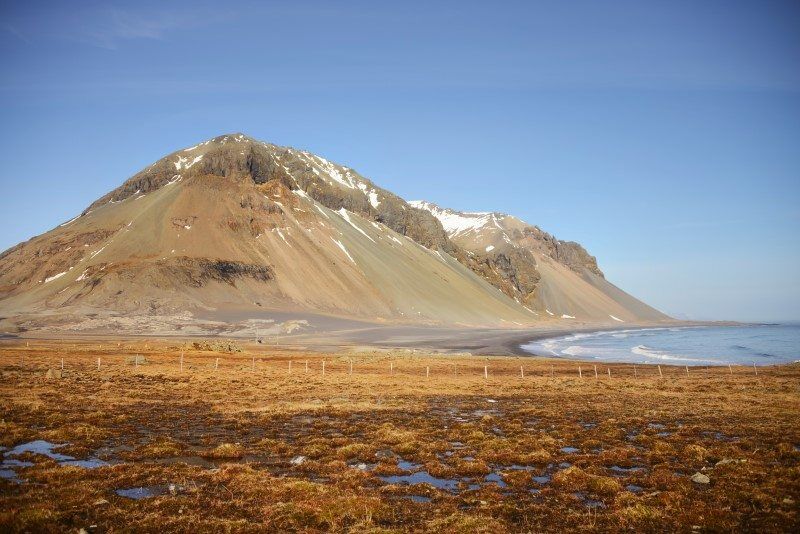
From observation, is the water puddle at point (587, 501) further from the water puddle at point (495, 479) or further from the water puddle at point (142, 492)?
the water puddle at point (142, 492)

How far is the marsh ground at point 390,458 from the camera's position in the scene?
42.0 ft

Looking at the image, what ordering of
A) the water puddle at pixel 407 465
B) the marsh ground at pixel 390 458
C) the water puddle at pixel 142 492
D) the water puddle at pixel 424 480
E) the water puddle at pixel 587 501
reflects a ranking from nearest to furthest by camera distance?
the marsh ground at pixel 390 458
the water puddle at pixel 587 501
the water puddle at pixel 142 492
the water puddle at pixel 424 480
the water puddle at pixel 407 465

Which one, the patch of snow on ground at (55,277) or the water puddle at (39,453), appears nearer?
the water puddle at (39,453)

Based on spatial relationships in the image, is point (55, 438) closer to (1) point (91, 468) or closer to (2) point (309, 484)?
(1) point (91, 468)

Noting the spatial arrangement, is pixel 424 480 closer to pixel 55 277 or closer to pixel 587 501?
pixel 587 501

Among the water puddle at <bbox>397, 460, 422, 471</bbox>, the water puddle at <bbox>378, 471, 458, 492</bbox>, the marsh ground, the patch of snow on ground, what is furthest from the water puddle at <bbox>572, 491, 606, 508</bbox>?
the patch of snow on ground

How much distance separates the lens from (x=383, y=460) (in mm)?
19141

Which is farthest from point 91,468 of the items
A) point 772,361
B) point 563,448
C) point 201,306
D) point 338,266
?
point 338,266

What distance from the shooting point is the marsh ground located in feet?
42.0

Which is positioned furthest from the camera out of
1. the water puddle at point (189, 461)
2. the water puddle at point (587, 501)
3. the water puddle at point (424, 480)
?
the water puddle at point (189, 461)

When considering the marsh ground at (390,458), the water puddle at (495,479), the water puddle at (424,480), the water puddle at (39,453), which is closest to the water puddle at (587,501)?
the marsh ground at (390,458)

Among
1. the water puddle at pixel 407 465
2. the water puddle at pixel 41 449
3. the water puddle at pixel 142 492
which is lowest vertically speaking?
the water puddle at pixel 407 465

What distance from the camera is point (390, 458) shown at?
19.3 m

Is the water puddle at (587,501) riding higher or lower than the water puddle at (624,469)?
higher
